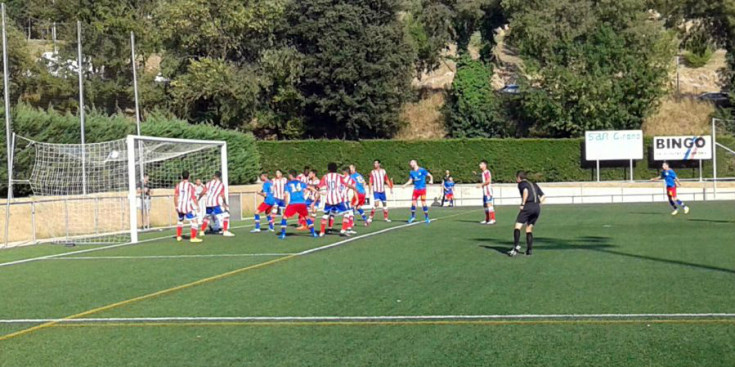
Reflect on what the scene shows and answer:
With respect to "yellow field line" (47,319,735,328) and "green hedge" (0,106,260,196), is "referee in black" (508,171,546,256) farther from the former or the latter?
"green hedge" (0,106,260,196)

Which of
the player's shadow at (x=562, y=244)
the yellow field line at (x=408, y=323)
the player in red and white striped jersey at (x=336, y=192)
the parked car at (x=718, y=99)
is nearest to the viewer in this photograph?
the yellow field line at (x=408, y=323)

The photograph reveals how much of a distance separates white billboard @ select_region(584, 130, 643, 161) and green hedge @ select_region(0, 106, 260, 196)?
2048cm

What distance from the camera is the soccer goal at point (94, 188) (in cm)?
2700

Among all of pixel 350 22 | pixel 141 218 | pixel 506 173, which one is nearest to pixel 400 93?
pixel 350 22

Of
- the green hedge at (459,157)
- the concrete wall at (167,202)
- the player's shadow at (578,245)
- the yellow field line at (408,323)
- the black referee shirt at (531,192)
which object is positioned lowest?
the yellow field line at (408,323)

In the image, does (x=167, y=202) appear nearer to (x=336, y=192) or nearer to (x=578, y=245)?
(x=336, y=192)

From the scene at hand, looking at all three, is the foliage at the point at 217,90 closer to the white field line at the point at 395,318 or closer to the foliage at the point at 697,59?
the white field line at the point at 395,318

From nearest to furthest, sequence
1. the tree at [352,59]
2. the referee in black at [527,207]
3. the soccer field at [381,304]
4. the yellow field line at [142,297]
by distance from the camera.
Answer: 1. the soccer field at [381,304]
2. the yellow field line at [142,297]
3. the referee in black at [527,207]
4. the tree at [352,59]

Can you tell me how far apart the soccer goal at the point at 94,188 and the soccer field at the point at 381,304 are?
6732 mm

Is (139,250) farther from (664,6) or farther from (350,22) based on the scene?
(664,6)

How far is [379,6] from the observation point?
5706cm

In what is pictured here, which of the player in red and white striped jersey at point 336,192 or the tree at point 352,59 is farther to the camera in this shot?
the tree at point 352,59

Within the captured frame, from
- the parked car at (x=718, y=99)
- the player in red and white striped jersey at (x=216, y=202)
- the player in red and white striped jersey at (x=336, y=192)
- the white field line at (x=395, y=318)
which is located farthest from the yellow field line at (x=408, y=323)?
the parked car at (x=718, y=99)

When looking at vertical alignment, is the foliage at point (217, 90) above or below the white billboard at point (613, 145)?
above
